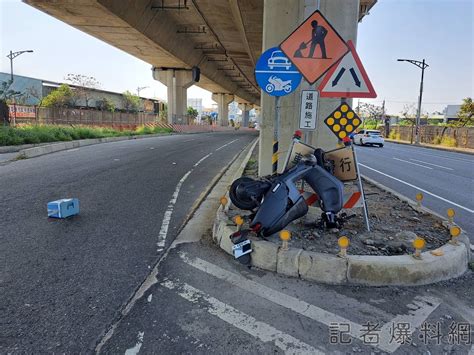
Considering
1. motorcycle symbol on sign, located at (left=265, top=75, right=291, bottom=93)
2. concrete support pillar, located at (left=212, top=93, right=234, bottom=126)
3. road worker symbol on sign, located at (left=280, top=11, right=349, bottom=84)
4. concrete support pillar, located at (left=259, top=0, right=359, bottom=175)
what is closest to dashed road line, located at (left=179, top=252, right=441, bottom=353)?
motorcycle symbol on sign, located at (left=265, top=75, right=291, bottom=93)

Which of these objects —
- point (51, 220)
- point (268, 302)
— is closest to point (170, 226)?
point (51, 220)

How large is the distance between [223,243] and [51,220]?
284 centimetres

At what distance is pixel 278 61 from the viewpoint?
5520 millimetres

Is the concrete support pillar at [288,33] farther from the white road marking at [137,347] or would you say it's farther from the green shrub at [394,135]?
the green shrub at [394,135]

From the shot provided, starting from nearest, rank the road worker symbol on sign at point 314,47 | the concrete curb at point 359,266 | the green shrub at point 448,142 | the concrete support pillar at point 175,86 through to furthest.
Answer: the concrete curb at point 359,266 → the road worker symbol on sign at point 314,47 → the green shrub at point 448,142 → the concrete support pillar at point 175,86

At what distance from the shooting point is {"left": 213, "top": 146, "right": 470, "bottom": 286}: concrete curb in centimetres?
363

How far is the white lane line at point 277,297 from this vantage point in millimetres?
3025

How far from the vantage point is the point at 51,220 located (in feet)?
17.8

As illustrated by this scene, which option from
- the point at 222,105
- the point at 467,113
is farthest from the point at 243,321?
the point at 222,105

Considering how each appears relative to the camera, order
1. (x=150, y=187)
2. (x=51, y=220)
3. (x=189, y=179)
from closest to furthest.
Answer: (x=51, y=220), (x=150, y=187), (x=189, y=179)

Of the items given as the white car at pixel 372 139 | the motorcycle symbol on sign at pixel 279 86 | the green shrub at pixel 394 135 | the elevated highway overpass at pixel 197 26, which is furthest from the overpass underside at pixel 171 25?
the green shrub at pixel 394 135

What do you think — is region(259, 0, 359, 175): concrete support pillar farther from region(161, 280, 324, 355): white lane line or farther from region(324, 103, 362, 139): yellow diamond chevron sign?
region(161, 280, 324, 355): white lane line

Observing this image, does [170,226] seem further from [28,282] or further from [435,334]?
[435,334]

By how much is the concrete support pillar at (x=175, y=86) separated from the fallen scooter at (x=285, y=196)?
1328 inches
